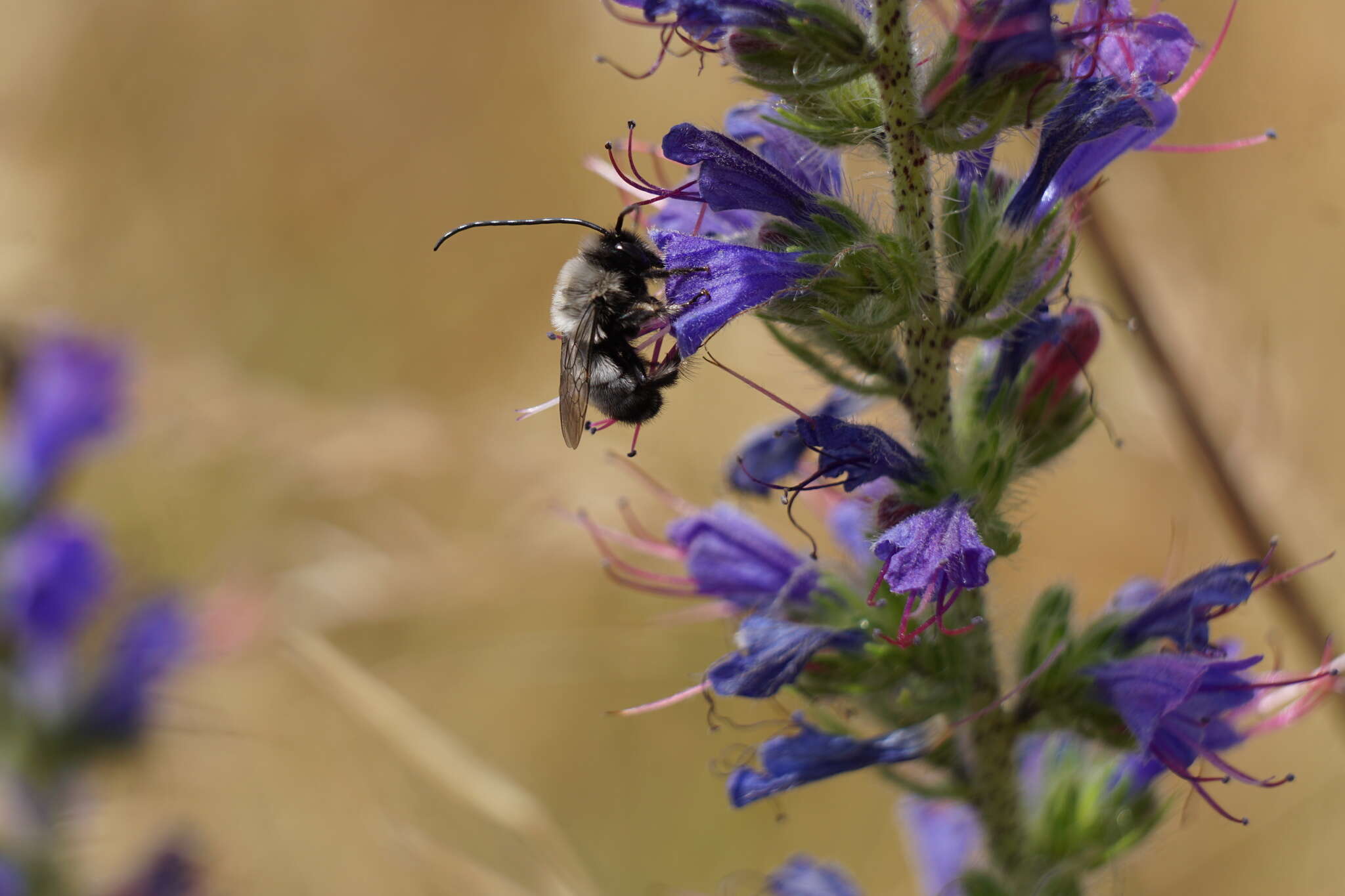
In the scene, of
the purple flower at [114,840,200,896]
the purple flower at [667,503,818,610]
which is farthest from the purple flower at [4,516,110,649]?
the purple flower at [667,503,818,610]

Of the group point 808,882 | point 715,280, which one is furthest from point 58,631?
point 715,280

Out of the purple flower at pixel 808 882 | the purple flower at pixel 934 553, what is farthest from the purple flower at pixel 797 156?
the purple flower at pixel 808 882

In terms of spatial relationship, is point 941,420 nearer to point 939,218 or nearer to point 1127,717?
point 939,218

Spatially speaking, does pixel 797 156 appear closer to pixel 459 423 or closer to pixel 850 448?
pixel 850 448

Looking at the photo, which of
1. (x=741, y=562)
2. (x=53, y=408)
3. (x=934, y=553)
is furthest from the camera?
(x=53, y=408)

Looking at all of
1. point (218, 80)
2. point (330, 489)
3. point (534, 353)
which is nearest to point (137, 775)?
point (330, 489)

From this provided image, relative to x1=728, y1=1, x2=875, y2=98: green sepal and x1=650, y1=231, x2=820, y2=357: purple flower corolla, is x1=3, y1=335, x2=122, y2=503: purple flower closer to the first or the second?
x1=650, y1=231, x2=820, y2=357: purple flower corolla
